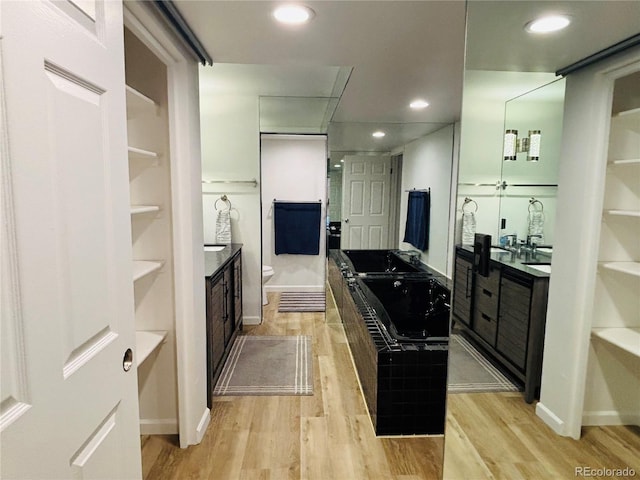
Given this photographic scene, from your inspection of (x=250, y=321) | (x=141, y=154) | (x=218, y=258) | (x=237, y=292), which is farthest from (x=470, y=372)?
(x=250, y=321)

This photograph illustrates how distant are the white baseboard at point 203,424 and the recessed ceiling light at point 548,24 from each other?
2463 mm

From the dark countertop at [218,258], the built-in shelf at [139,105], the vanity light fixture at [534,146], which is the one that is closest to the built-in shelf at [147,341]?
the dark countertop at [218,258]

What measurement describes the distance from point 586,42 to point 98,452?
6.63 feet

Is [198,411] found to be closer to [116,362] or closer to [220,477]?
[220,477]

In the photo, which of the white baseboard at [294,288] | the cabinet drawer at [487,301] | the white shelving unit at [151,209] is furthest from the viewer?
the white baseboard at [294,288]

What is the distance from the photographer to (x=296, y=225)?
16.3 ft

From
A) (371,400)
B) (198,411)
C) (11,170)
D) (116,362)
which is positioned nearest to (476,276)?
(371,400)

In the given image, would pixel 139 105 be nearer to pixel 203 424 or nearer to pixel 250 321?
pixel 203 424

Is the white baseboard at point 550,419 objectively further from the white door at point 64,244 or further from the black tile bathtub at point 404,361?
the white door at point 64,244

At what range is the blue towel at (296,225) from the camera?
4.94 m

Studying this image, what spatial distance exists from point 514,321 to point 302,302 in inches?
131

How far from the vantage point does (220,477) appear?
1774 millimetres

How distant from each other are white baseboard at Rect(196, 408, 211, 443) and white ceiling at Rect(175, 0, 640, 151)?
6.72 ft

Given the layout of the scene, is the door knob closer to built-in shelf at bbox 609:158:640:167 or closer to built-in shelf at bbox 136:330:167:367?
built-in shelf at bbox 136:330:167:367
